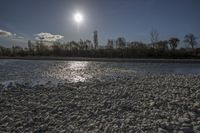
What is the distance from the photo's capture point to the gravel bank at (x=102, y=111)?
3.21 metres

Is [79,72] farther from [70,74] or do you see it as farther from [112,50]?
[112,50]

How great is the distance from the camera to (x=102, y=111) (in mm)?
3951

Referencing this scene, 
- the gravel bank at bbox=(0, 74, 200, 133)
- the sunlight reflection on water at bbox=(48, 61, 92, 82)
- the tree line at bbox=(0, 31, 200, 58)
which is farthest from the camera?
the tree line at bbox=(0, 31, 200, 58)

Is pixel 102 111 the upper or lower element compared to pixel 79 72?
lower

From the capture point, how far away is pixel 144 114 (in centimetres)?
369

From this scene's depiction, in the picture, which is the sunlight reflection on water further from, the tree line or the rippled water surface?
the tree line

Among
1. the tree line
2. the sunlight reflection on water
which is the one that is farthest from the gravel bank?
the tree line

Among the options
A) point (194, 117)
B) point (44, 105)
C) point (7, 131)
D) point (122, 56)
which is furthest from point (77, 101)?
point (122, 56)

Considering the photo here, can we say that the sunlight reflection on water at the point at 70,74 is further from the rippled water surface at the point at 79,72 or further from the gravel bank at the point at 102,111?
the gravel bank at the point at 102,111

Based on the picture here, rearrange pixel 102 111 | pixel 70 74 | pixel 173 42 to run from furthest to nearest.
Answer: pixel 173 42 → pixel 70 74 → pixel 102 111

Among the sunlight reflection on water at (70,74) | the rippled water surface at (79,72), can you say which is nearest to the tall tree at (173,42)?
the rippled water surface at (79,72)

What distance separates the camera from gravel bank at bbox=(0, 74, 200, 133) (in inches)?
126

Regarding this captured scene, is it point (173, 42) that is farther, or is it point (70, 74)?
point (173, 42)

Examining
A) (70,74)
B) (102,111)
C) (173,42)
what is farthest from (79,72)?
(173,42)
